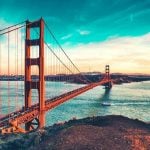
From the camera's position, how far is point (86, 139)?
91.2 feet

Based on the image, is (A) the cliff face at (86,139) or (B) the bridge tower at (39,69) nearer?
(A) the cliff face at (86,139)

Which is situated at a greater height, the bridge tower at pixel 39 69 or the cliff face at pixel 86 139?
the bridge tower at pixel 39 69

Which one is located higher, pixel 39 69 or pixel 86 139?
pixel 39 69

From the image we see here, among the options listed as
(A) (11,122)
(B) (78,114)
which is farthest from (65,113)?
(A) (11,122)

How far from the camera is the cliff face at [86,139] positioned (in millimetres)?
26484

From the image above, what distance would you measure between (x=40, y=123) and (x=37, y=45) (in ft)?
29.6

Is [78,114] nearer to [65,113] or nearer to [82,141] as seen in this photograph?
[65,113]

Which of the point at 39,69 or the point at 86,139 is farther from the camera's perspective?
the point at 39,69

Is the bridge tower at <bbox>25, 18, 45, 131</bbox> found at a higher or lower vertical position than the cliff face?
higher

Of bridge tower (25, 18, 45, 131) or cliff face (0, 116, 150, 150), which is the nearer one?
cliff face (0, 116, 150, 150)

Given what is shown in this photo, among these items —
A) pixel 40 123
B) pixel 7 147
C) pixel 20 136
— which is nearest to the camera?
pixel 7 147

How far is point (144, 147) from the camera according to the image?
87.2ft

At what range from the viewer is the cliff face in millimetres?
26484

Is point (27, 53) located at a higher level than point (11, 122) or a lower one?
higher
